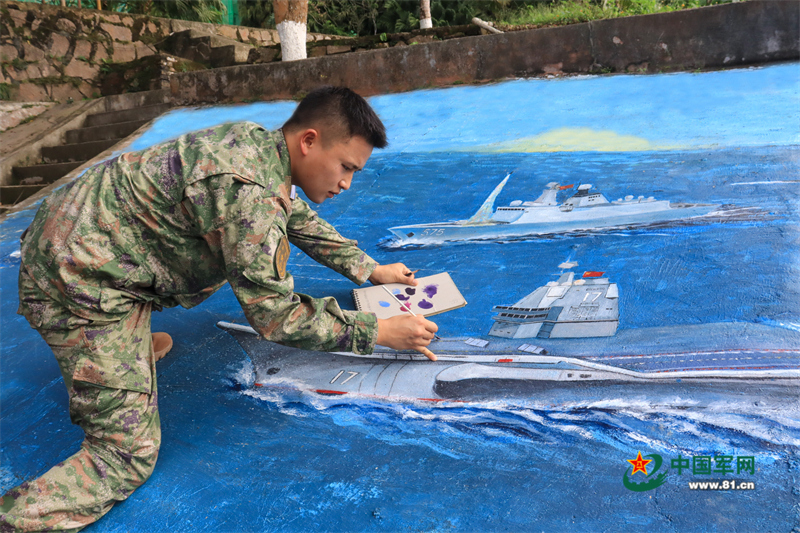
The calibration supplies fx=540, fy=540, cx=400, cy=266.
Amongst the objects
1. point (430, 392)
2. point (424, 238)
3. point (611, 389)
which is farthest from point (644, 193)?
point (430, 392)

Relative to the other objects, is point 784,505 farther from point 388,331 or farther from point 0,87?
point 0,87

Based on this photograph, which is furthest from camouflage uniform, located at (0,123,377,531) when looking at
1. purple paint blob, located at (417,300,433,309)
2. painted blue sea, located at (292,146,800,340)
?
painted blue sea, located at (292,146,800,340)

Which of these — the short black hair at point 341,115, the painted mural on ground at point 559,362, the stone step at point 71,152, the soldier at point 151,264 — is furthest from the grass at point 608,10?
the stone step at point 71,152

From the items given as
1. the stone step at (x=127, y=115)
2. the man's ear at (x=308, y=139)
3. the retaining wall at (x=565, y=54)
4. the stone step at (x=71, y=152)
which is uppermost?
the retaining wall at (x=565, y=54)

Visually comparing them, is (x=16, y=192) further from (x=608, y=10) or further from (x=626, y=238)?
(x=608, y=10)

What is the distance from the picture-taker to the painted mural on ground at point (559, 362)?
3.80 ft

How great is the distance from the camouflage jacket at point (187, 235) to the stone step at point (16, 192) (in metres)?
3.38

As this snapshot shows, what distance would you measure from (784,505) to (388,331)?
0.91m

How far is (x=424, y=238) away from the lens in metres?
2.47

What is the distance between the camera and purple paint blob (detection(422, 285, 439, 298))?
1.96 meters

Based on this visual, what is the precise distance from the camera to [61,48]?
18.7ft

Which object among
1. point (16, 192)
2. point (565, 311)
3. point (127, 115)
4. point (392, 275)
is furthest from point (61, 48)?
point (565, 311)

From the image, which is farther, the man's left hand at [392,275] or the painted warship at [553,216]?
the painted warship at [553,216]

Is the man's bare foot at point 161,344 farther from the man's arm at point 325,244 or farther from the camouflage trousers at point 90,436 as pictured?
the man's arm at point 325,244
